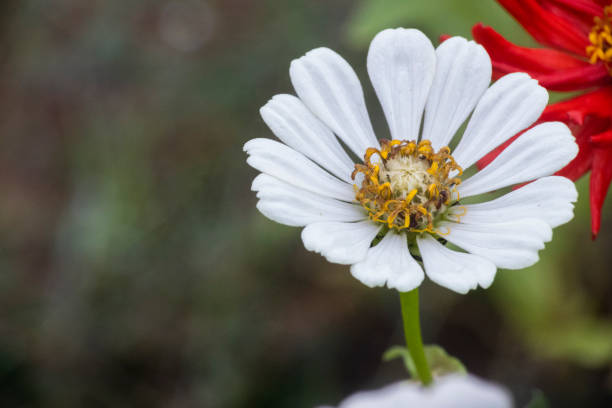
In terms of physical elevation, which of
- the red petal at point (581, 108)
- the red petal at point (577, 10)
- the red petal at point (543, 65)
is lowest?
the red petal at point (581, 108)

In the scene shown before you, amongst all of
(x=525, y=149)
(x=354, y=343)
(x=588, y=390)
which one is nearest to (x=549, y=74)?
(x=525, y=149)

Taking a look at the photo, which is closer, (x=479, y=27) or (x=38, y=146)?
(x=479, y=27)

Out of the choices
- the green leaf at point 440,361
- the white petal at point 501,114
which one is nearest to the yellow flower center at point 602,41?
the white petal at point 501,114

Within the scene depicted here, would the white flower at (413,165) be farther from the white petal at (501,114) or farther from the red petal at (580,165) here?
the red petal at (580,165)

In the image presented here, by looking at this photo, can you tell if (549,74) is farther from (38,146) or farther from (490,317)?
(38,146)

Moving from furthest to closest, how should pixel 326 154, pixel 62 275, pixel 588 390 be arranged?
pixel 62 275
pixel 588 390
pixel 326 154

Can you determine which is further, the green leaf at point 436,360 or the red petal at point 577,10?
the red petal at point 577,10
